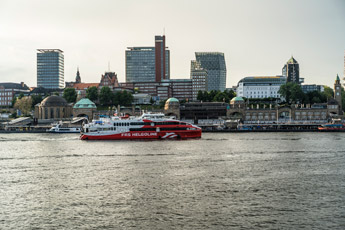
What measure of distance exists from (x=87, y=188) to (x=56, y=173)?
953 cm

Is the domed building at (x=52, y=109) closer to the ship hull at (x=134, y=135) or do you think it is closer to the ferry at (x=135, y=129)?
the ferry at (x=135, y=129)

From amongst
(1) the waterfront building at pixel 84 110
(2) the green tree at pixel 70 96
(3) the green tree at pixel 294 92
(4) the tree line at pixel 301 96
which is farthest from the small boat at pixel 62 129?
(4) the tree line at pixel 301 96

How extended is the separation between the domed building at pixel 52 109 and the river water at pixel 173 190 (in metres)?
93.6

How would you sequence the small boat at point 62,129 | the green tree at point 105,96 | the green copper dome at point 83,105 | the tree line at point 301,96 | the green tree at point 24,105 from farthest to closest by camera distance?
the green tree at point 105,96, the tree line at point 301,96, the green tree at point 24,105, the green copper dome at point 83,105, the small boat at point 62,129

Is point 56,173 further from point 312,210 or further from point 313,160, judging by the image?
point 313,160

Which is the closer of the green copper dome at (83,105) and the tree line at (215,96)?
the green copper dome at (83,105)

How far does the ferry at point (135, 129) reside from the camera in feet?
310

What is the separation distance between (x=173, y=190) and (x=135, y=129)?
5522 centimetres

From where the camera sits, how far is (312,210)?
33875 millimetres

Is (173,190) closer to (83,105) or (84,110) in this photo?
(84,110)

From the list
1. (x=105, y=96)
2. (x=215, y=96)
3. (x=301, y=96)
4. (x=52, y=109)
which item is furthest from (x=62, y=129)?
(x=301, y=96)

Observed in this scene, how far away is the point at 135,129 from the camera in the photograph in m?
95.1

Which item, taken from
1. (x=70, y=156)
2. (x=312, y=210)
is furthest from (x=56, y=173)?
(x=312, y=210)

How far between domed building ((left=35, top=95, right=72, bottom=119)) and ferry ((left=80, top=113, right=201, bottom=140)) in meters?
66.7
